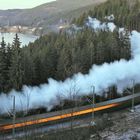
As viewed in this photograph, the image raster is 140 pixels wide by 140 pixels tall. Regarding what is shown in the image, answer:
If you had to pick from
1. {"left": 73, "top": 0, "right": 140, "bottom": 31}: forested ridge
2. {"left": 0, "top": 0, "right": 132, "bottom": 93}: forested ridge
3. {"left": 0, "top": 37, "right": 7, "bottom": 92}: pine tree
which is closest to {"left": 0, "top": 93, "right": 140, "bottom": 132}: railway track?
{"left": 0, "top": 0, "right": 132, "bottom": 93}: forested ridge

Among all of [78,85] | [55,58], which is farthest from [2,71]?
[55,58]

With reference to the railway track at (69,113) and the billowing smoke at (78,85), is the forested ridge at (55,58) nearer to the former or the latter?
the billowing smoke at (78,85)

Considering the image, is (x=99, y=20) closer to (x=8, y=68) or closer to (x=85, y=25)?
(x=85, y=25)

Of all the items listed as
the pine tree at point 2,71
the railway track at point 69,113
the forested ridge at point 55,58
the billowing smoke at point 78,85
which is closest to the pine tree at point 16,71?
the forested ridge at point 55,58

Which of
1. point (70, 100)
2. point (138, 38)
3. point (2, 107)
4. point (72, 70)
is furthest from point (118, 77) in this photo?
point (138, 38)

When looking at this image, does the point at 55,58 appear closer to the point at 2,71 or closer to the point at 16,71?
the point at 16,71
